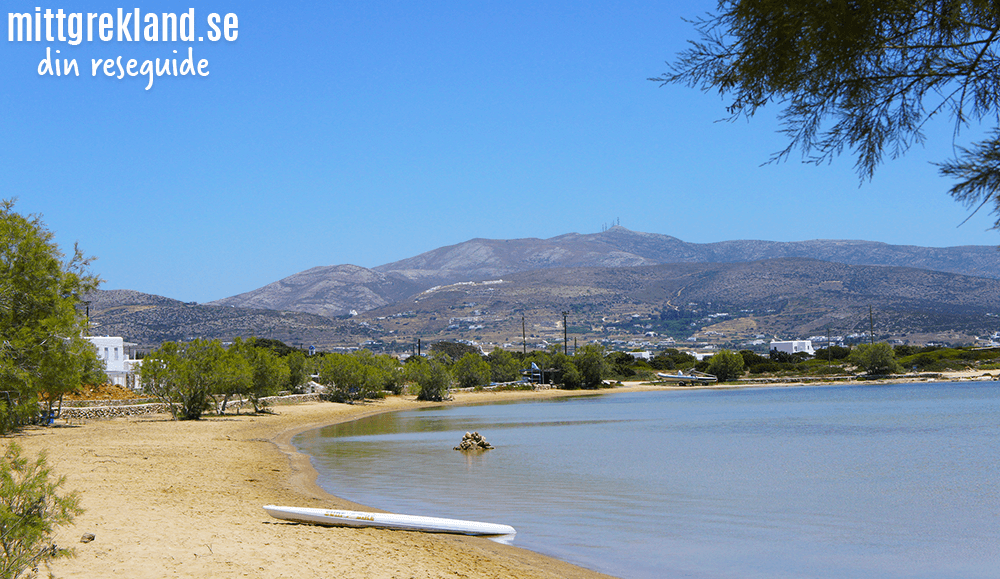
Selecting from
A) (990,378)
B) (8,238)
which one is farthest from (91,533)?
(990,378)

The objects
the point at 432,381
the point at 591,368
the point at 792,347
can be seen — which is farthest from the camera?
the point at 792,347

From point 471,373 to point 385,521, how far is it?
74085 mm

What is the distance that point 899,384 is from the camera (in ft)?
298

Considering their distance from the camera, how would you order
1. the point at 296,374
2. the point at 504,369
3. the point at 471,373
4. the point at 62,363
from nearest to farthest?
the point at 62,363, the point at 296,374, the point at 471,373, the point at 504,369

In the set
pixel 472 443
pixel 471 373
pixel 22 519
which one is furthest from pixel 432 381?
pixel 22 519

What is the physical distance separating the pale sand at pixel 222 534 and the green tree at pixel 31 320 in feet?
6.00

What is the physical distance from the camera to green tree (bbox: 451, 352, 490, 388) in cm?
8550

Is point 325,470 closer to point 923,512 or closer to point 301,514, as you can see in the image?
point 301,514

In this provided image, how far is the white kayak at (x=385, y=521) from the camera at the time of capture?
1216 cm

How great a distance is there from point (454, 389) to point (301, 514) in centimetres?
7143

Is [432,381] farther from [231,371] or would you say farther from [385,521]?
[385,521]

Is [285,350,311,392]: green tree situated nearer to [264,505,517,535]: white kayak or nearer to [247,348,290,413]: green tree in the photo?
[247,348,290,413]: green tree

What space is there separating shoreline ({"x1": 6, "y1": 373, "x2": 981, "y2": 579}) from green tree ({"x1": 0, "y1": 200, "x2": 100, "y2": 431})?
1.73 metres

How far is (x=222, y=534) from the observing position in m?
10.3
